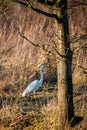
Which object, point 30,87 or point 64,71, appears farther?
point 30,87

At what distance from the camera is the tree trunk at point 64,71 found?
6.59 metres

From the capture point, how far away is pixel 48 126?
691cm

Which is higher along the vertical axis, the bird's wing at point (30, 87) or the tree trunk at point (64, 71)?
the tree trunk at point (64, 71)

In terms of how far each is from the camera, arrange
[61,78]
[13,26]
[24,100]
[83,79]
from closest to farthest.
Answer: [61,78]
[24,100]
[83,79]
[13,26]

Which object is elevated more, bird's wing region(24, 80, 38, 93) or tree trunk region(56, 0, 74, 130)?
tree trunk region(56, 0, 74, 130)

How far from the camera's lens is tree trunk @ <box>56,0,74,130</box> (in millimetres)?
6588

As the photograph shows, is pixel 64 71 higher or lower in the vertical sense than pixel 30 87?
higher

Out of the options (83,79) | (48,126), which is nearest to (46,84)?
(83,79)

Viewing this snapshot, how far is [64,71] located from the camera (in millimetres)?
6645

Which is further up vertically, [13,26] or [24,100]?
[13,26]

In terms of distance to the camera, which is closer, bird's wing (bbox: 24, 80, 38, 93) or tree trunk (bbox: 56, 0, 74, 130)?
tree trunk (bbox: 56, 0, 74, 130)

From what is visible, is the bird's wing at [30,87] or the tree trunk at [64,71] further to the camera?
the bird's wing at [30,87]

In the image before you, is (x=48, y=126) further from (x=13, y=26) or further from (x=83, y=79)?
(x=13, y=26)

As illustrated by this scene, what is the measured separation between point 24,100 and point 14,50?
3.48 metres
